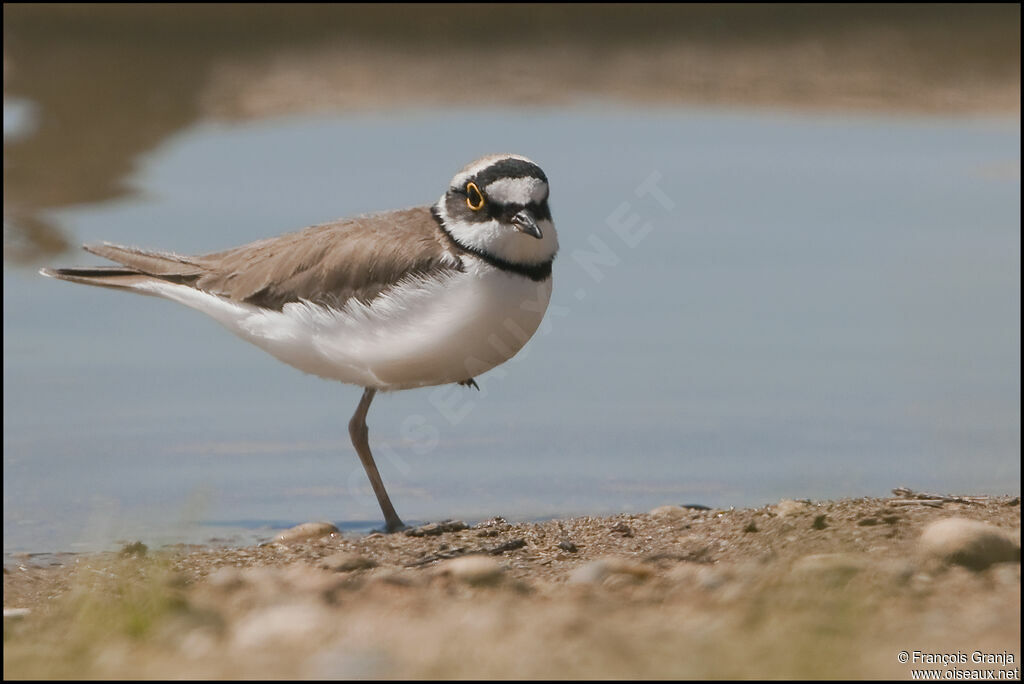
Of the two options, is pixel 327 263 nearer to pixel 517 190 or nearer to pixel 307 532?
pixel 517 190

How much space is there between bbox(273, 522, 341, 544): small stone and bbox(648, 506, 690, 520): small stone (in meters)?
1.41

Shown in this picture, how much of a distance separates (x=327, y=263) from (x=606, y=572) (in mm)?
2325

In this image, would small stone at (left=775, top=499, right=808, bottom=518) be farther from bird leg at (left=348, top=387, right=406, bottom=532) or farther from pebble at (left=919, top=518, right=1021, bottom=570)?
bird leg at (left=348, top=387, right=406, bottom=532)

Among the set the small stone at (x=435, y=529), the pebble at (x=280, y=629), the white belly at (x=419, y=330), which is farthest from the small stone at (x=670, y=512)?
the pebble at (x=280, y=629)

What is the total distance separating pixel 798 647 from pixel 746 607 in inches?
19.8

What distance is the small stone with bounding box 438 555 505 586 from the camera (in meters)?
4.87

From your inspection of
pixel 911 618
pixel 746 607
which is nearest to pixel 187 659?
pixel 746 607

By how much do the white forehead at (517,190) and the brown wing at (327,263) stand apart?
33 cm

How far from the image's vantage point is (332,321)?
257 inches

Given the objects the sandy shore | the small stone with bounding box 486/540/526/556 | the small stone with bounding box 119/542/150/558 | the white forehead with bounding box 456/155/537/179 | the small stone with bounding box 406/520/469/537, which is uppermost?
the white forehead with bounding box 456/155/537/179

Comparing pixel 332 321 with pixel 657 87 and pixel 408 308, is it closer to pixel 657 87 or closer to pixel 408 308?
pixel 408 308

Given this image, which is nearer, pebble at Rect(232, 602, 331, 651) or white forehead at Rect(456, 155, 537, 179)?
pebble at Rect(232, 602, 331, 651)

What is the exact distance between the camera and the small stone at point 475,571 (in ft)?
16.0

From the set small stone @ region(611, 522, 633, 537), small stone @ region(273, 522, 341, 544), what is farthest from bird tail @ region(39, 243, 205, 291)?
small stone @ region(611, 522, 633, 537)
